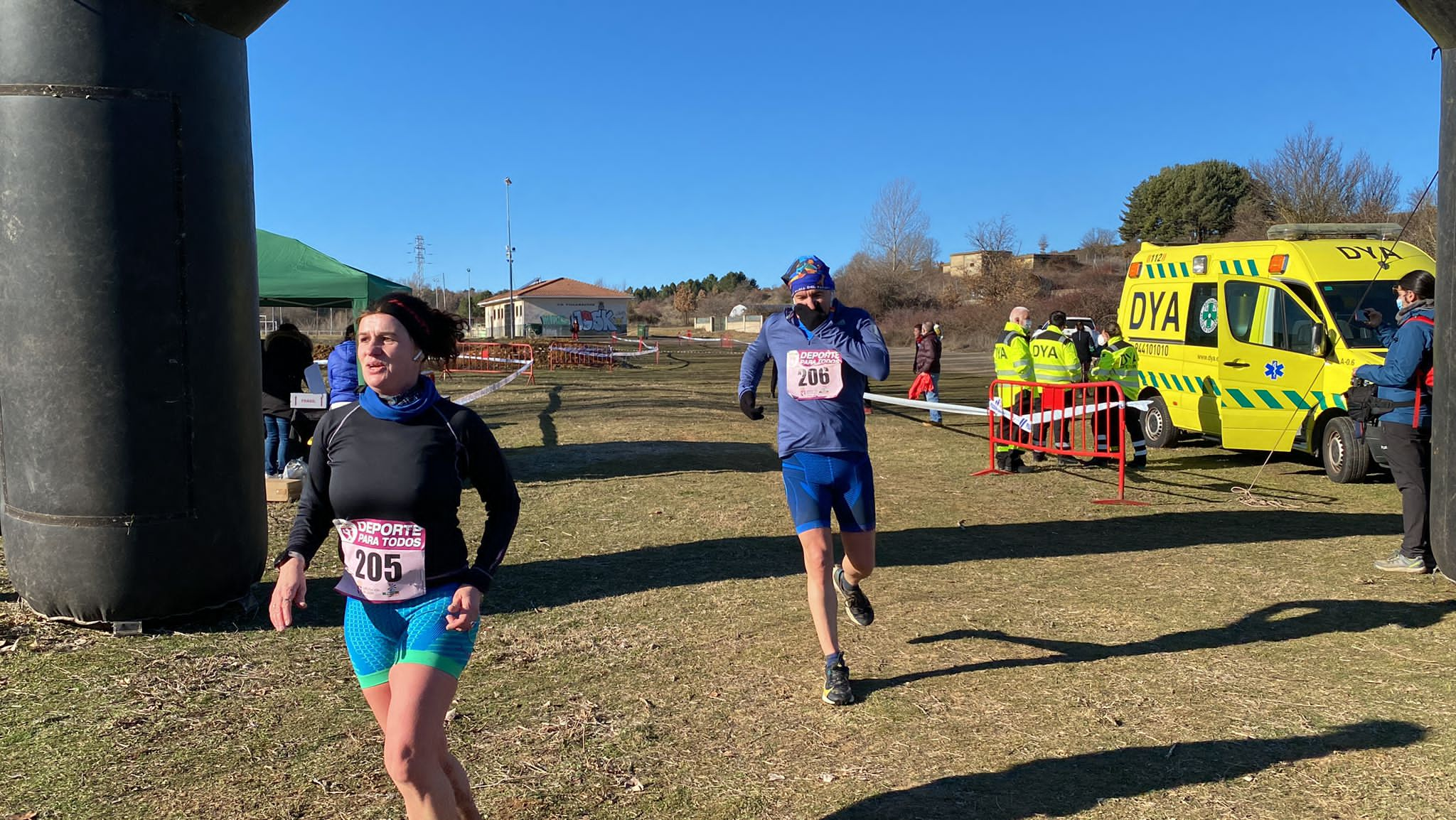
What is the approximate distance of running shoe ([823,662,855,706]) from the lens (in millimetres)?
4613

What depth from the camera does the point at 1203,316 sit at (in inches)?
477

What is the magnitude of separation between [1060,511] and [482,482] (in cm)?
743

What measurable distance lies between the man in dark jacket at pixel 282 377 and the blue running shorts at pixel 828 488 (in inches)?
274

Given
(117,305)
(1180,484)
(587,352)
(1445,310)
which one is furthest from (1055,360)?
(587,352)

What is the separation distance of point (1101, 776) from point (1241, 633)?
90.4 inches

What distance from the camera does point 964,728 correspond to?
4344 mm

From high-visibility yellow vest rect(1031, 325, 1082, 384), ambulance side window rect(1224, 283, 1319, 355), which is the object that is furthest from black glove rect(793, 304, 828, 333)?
ambulance side window rect(1224, 283, 1319, 355)

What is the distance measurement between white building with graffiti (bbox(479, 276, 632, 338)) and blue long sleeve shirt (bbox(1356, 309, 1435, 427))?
73459 millimetres

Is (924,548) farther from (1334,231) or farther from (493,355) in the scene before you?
(493,355)

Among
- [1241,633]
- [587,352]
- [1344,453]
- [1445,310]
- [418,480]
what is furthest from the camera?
[587,352]

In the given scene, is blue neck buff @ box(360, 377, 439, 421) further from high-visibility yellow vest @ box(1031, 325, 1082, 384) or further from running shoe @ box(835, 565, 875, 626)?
high-visibility yellow vest @ box(1031, 325, 1082, 384)

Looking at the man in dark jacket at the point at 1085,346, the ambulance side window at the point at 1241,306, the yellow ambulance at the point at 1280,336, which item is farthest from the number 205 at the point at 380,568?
the man in dark jacket at the point at 1085,346

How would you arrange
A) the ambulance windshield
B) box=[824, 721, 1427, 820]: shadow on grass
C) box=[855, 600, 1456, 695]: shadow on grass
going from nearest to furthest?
box=[824, 721, 1427, 820]: shadow on grass, box=[855, 600, 1456, 695]: shadow on grass, the ambulance windshield

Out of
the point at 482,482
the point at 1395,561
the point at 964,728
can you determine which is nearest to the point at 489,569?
the point at 482,482
